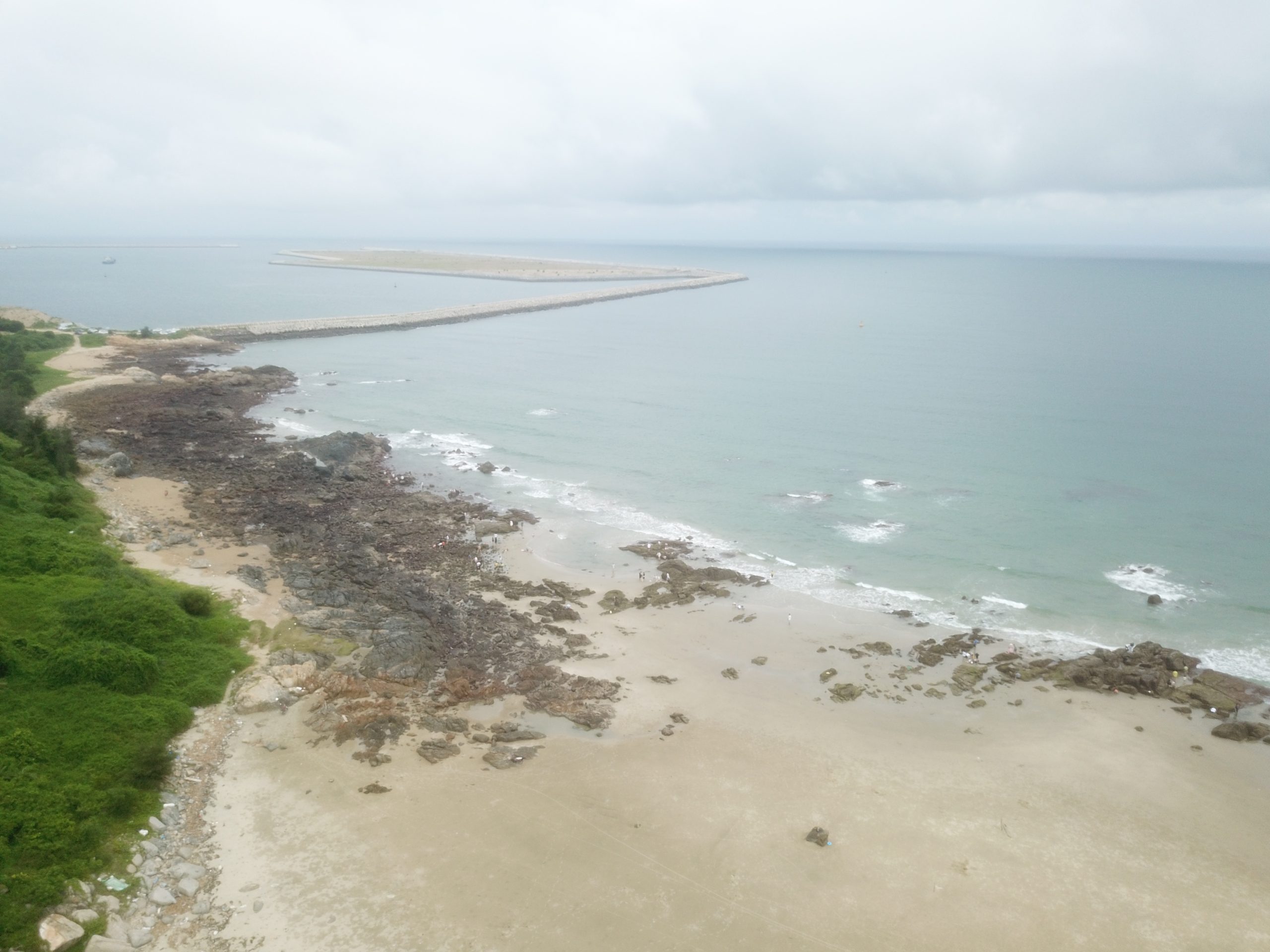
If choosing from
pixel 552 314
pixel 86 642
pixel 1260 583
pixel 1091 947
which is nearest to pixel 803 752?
pixel 1091 947

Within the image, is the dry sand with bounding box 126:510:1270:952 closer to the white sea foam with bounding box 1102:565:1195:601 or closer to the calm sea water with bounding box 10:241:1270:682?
the calm sea water with bounding box 10:241:1270:682

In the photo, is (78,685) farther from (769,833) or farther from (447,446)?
(447,446)

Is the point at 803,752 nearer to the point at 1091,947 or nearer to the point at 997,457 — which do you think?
the point at 1091,947

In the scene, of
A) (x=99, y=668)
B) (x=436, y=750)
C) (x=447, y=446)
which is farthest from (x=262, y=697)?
(x=447, y=446)

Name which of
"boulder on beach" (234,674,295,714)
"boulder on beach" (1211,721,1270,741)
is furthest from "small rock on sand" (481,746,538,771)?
"boulder on beach" (1211,721,1270,741)

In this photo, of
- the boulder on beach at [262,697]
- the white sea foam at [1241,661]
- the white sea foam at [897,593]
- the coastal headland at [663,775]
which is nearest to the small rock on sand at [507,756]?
the coastal headland at [663,775]

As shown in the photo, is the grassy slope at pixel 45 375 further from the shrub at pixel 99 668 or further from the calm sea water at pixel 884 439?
the shrub at pixel 99 668
